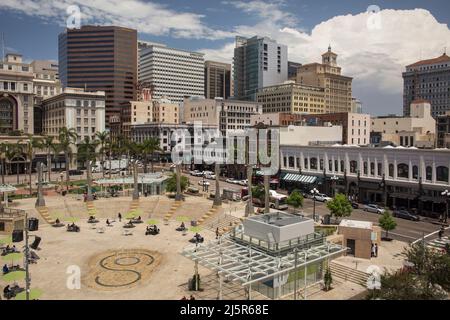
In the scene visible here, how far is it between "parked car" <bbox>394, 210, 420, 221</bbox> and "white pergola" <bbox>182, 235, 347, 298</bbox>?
31.2 m

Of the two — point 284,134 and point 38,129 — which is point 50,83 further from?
point 284,134

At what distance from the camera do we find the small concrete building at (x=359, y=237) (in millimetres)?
42094

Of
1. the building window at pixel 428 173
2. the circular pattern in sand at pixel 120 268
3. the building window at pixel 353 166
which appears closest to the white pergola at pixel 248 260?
the circular pattern in sand at pixel 120 268

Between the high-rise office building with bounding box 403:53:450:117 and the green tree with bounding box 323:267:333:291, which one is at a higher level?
the high-rise office building with bounding box 403:53:450:117

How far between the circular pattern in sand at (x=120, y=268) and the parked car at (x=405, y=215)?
40.2 m

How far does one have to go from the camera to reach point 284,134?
93.7m

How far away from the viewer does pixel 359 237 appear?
42.5 metres

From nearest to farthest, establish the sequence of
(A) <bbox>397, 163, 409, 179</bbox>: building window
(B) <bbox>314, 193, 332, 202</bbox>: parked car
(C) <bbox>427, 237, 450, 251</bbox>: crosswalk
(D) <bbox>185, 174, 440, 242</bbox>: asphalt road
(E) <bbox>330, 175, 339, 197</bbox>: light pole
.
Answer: (C) <bbox>427, 237, 450, 251</bbox>: crosswalk, (D) <bbox>185, 174, 440, 242</bbox>: asphalt road, (A) <bbox>397, 163, 409, 179</bbox>: building window, (B) <bbox>314, 193, 332, 202</bbox>: parked car, (E) <bbox>330, 175, 339, 197</bbox>: light pole

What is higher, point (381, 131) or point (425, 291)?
point (381, 131)

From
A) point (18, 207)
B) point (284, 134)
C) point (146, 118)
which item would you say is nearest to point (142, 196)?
point (18, 207)

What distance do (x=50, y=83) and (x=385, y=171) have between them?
145 m

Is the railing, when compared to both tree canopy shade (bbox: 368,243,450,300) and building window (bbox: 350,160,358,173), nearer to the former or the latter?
tree canopy shade (bbox: 368,243,450,300)

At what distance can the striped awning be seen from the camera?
8288 centimetres

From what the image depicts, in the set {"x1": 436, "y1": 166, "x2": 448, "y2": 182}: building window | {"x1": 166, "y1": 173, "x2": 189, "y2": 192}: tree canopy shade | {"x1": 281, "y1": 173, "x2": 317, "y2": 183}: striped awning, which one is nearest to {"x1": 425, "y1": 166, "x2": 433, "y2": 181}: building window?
{"x1": 436, "y1": 166, "x2": 448, "y2": 182}: building window
